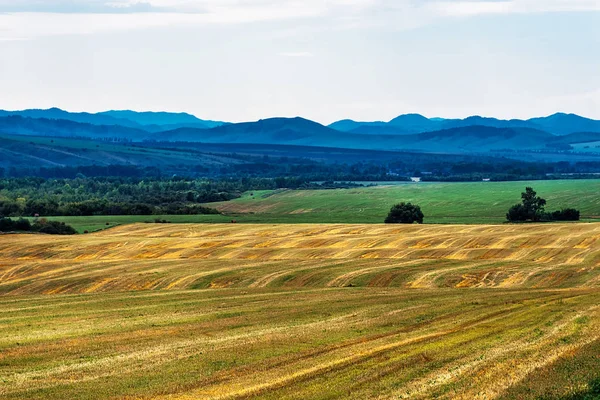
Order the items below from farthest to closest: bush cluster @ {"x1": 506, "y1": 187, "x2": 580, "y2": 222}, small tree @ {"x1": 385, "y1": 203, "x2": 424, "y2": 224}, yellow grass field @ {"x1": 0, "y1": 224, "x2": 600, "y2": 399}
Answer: small tree @ {"x1": 385, "y1": 203, "x2": 424, "y2": 224}
bush cluster @ {"x1": 506, "y1": 187, "x2": 580, "y2": 222}
yellow grass field @ {"x1": 0, "y1": 224, "x2": 600, "y2": 399}

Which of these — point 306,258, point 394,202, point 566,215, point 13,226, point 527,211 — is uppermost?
point 527,211

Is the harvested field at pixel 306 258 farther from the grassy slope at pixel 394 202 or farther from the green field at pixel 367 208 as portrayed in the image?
the grassy slope at pixel 394 202

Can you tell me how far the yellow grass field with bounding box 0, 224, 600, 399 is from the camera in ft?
104

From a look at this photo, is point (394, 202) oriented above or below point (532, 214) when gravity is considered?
below

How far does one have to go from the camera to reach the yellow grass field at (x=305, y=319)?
104 feet

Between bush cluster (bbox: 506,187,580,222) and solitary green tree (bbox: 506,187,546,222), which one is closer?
solitary green tree (bbox: 506,187,546,222)

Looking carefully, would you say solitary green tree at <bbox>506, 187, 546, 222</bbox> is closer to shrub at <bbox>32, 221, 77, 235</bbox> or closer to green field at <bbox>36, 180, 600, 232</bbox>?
green field at <bbox>36, 180, 600, 232</bbox>

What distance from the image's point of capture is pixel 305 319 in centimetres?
4650

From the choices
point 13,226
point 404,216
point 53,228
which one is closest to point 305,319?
point 53,228

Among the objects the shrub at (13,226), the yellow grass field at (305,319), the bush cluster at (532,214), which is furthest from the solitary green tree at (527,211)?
the shrub at (13,226)

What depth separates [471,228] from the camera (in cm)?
10925

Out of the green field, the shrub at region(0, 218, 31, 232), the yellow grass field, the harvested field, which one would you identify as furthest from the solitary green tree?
the shrub at region(0, 218, 31, 232)

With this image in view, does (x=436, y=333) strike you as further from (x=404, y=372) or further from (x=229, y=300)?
(x=229, y=300)

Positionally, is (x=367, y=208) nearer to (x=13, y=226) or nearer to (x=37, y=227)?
(x=37, y=227)
